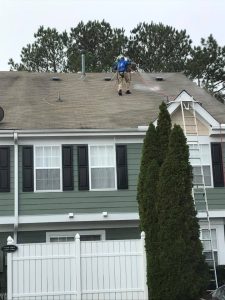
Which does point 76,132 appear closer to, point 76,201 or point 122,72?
point 76,201

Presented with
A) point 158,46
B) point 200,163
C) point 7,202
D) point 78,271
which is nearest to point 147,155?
point 78,271

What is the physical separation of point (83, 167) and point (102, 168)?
0.59 m

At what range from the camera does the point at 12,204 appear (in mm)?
15594

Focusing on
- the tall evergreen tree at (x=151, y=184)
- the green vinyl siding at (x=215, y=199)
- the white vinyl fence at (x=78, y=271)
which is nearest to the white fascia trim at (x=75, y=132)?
the green vinyl siding at (x=215, y=199)

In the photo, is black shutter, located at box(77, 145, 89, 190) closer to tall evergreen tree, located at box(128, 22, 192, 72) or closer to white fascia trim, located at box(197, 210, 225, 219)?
white fascia trim, located at box(197, 210, 225, 219)

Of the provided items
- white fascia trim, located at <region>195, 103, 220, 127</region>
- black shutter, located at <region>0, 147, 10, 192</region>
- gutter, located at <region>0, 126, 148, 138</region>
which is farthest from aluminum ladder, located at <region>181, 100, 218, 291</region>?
black shutter, located at <region>0, 147, 10, 192</region>

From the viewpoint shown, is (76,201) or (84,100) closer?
(76,201)

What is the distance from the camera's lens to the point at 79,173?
1609 cm

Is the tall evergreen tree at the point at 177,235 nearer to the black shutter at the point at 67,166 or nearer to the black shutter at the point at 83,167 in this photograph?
the black shutter at the point at 83,167

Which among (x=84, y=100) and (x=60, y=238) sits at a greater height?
(x=84, y=100)

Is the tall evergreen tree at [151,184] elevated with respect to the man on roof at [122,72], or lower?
lower

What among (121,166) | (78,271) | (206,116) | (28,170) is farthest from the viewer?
(206,116)

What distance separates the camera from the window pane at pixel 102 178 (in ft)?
53.1

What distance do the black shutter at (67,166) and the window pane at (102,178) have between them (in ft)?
2.22
